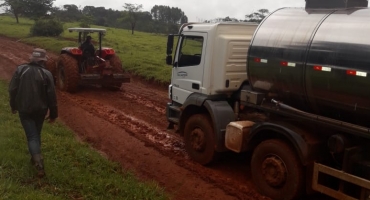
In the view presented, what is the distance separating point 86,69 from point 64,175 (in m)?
7.61

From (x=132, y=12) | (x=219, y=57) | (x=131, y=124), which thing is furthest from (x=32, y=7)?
(x=219, y=57)

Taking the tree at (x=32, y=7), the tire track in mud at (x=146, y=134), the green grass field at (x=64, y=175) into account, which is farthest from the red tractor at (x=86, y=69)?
the tree at (x=32, y=7)

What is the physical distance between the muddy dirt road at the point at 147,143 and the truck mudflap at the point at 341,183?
1.01m

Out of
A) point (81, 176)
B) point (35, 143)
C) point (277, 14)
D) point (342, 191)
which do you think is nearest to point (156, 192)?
point (81, 176)

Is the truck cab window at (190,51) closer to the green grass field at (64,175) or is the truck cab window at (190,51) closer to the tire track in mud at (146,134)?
the tire track in mud at (146,134)

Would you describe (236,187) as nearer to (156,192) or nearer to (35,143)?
(156,192)

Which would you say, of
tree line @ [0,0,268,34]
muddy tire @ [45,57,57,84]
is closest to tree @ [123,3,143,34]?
tree line @ [0,0,268,34]

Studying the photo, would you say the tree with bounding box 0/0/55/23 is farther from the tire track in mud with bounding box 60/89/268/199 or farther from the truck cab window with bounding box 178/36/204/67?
the truck cab window with bounding box 178/36/204/67

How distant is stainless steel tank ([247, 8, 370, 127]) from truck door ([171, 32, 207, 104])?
1.34m

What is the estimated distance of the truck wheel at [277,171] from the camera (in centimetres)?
547

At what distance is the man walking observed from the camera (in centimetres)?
579

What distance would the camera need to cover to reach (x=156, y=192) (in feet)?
18.3

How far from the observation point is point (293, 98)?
18.3ft

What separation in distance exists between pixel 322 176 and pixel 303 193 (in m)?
0.49
